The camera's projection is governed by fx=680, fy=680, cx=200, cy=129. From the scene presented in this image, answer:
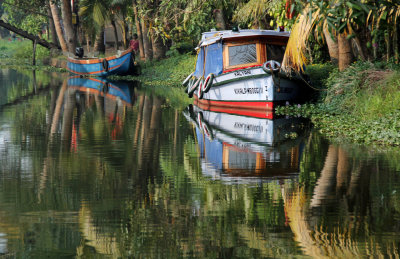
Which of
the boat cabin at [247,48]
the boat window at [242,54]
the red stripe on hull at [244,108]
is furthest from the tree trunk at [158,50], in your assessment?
the boat window at [242,54]

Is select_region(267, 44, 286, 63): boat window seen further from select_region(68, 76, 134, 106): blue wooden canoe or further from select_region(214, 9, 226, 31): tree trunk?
select_region(214, 9, 226, 31): tree trunk

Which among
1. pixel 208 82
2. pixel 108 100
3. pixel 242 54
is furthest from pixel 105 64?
pixel 242 54

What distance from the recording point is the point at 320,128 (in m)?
15.4

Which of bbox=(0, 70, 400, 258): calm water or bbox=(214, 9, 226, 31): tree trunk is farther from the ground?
bbox=(214, 9, 226, 31): tree trunk

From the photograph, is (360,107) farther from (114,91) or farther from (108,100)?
(114,91)

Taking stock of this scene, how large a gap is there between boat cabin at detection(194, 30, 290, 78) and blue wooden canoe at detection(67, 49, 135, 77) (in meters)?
17.7

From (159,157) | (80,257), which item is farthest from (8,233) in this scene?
(159,157)

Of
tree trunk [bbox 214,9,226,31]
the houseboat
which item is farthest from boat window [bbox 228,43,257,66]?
tree trunk [bbox 214,9,226,31]

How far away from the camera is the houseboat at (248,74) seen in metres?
18.5

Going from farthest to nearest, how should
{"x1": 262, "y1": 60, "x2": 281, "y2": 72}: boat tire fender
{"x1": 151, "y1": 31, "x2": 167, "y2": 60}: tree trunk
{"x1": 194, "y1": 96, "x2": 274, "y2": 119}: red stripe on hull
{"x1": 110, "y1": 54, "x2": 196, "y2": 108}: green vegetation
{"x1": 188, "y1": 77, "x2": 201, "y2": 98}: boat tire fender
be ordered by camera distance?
1. {"x1": 151, "y1": 31, "x2": 167, "y2": 60}: tree trunk
2. {"x1": 110, "y1": 54, "x2": 196, "y2": 108}: green vegetation
3. {"x1": 188, "y1": 77, "x2": 201, "y2": 98}: boat tire fender
4. {"x1": 194, "y1": 96, "x2": 274, "y2": 119}: red stripe on hull
5. {"x1": 262, "y1": 60, "x2": 281, "y2": 72}: boat tire fender

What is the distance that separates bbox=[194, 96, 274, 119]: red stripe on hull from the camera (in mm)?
18703

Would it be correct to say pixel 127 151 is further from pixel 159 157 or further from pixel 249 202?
pixel 249 202

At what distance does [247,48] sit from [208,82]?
5.49 feet

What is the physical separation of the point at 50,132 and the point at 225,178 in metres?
6.48
